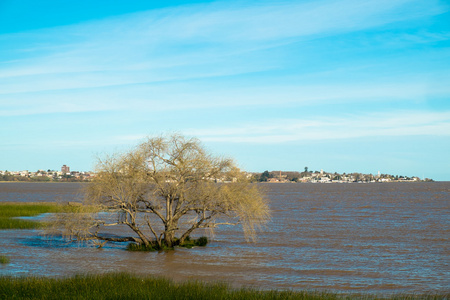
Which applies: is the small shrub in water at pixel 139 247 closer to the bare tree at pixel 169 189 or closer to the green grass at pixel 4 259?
the bare tree at pixel 169 189

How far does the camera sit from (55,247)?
104ft

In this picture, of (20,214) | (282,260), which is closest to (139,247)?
(282,260)

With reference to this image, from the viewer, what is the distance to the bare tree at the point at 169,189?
2819 centimetres

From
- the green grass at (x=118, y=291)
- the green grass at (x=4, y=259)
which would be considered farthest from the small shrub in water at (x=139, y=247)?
the green grass at (x=118, y=291)

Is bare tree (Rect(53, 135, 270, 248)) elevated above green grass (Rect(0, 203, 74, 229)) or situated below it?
above

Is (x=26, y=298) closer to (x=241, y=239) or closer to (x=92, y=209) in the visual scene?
(x=92, y=209)

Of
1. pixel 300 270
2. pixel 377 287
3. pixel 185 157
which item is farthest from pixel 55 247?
pixel 377 287

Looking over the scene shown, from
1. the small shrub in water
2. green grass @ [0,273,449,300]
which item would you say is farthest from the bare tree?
green grass @ [0,273,449,300]

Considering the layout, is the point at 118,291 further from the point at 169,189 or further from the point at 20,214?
the point at 20,214

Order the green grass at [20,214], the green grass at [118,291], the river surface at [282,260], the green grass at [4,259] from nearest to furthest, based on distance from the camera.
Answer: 1. the green grass at [118,291]
2. the river surface at [282,260]
3. the green grass at [4,259]
4. the green grass at [20,214]

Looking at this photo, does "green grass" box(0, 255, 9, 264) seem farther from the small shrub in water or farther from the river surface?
the small shrub in water

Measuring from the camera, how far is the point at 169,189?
2923 cm

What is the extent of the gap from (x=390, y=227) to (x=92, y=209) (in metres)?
27.6

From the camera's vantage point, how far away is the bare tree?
92.5 ft
